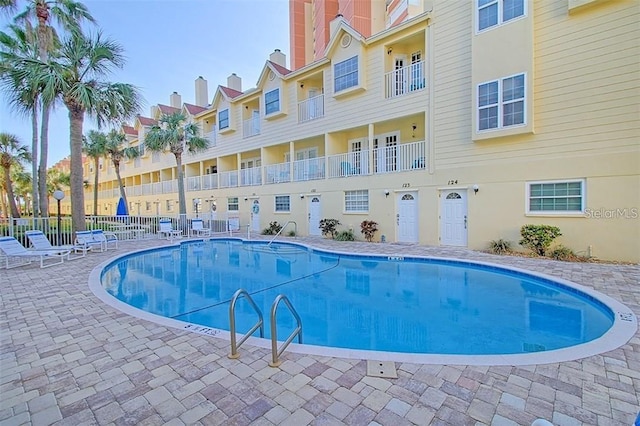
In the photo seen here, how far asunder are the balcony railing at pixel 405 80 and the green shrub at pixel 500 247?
6965 millimetres

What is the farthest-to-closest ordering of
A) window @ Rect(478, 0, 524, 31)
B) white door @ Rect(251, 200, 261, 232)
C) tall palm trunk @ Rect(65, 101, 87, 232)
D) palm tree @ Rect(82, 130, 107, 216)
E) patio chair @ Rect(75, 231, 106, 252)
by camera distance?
palm tree @ Rect(82, 130, 107, 216) → white door @ Rect(251, 200, 261, 232) → tall palm trunk @ Rect(65, 101, 87, 232) → patio chair @ Rect(75, 231, 106, 252) → window @ Rect(478, 0, 524, 31)

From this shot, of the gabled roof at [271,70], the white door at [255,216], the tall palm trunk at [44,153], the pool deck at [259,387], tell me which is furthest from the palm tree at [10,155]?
the pool deck at [259,387]

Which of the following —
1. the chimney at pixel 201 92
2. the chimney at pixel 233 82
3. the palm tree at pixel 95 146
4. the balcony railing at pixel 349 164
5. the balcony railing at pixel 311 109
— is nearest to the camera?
the balcony railing at pixel 349 164

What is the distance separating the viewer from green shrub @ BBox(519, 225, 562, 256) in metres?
9.78

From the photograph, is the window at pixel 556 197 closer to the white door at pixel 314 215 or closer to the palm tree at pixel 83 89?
the white door at pixel 314 215

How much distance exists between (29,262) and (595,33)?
62.8 feet

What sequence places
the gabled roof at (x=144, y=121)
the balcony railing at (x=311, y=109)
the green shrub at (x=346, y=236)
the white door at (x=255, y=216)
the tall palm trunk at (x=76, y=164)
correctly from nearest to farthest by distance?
1. the tall palm trunk at (x=76, y=164)
2. the green shrub at (x=346, y=236)
3. the balcony railing at (x=311, y=109)
4. the white door at (x=255, y=216)
5. the gabled roof at (x=144, y=121)

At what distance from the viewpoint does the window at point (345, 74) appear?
578 inches

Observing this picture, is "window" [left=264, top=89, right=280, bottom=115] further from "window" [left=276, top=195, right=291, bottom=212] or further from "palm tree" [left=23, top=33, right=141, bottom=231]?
"palm tree" [left=23, top=33, right=141, bottom=231]

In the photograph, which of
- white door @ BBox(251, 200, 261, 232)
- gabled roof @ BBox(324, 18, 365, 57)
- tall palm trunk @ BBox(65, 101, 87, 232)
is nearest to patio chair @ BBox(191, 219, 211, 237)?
white door @ BBox(251, 200, 261, 232)

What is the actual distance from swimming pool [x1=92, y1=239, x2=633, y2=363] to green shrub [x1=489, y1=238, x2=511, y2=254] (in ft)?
6.96

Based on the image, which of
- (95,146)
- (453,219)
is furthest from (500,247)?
(95,146)

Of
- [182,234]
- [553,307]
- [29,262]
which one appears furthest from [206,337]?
[182,234]

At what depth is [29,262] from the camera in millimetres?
9703
